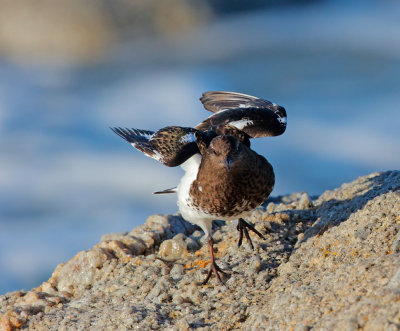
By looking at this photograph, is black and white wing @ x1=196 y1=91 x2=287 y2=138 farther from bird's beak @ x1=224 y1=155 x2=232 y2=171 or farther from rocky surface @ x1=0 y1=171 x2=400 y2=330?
bird's beak @ x1=224 y1=155 x2=232 y2=171

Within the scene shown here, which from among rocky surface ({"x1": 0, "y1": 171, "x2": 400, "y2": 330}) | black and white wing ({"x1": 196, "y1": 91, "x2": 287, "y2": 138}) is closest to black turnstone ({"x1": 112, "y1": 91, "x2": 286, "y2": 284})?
black and white wing ({"x1": 196, "y1": 91, "x2": 287, "y2": 138})

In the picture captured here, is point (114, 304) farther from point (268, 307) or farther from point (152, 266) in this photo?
point (268, 307)

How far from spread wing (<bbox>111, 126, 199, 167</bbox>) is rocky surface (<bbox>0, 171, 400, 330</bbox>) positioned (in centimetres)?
88

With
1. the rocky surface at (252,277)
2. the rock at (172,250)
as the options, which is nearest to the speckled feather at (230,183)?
the rocky surface at (252,277)

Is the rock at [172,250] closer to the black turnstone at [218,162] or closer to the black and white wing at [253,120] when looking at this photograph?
the black turnstone at [218,162]

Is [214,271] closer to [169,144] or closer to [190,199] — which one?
[190,199]

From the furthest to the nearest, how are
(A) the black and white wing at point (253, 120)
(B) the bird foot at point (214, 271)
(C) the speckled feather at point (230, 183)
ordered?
(A) the black and white wing at point (253, 120)
(C) the speckled feather at point (230, 183)
(B) the bird foot at point (214, 271)

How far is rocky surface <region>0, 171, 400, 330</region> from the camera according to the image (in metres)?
3.33

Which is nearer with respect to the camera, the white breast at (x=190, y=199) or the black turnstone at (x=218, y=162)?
the black turnstone at (x=218, y=162)

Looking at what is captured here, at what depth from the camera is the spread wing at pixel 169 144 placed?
214 inches

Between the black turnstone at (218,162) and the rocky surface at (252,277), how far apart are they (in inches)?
12.1

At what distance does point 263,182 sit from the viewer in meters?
5.09

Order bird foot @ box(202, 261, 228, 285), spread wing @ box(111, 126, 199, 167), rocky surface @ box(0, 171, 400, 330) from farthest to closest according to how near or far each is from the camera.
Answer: spread wing @ box(111, 126, 199, 167)
bird foot @ box(202, 261, 228, 285)
rocky surface @ box(0, 171, 400, 330)

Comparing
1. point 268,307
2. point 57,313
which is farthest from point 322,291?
point 57,313
